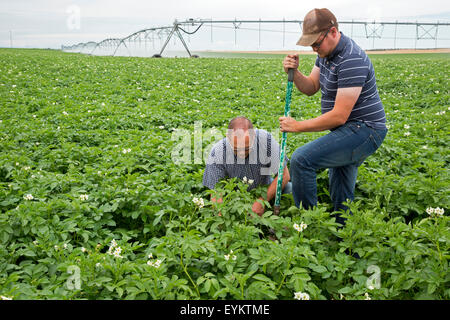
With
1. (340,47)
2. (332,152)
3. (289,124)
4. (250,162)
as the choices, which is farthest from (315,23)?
(250,162)

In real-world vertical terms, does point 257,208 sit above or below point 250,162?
below

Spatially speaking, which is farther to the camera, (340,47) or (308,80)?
(308,80)

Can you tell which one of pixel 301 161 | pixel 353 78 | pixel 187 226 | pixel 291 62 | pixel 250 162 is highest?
pixel 291 62

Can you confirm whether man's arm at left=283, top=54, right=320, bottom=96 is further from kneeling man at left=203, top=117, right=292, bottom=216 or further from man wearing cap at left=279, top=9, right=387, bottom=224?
kneeling man at left=203, top=117, right=292, bottom=216

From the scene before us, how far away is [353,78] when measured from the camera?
2924mm

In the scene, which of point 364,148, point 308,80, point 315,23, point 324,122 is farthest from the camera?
point 308,80

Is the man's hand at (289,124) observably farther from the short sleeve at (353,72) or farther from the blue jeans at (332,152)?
the short sleeve at (353,72)

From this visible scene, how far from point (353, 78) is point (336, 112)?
0.98 ft

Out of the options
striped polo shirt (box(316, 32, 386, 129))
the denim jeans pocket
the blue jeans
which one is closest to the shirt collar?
striped polo shirt (box(316, 32, 386, 129))

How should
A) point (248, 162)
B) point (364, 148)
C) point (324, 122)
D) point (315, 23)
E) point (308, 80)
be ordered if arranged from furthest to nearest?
1. point (248, 162)
2. point (308, 80)
3. point (364, 148)
4. point (324, 122)
5. point (315, 23)

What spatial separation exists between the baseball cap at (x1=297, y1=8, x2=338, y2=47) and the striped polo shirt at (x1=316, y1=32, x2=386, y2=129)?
0.66 feet

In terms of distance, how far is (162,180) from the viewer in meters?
4.17

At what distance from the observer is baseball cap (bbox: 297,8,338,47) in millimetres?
2902

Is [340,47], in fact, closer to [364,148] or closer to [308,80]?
[308,80]
